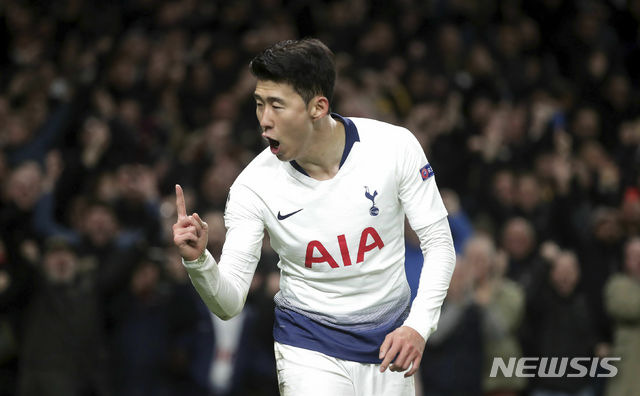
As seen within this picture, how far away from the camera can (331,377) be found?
4.11 metres

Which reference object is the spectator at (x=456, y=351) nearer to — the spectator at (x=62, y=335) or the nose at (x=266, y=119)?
the spectator at (x=62, y=335)

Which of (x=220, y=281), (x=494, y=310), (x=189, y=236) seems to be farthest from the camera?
(x=494, y=310)

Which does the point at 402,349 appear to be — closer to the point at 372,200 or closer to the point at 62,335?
the point at 372,200

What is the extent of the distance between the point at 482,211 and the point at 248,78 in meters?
2.66

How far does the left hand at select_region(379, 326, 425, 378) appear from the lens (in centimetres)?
376

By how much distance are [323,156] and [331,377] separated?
0.90 metres

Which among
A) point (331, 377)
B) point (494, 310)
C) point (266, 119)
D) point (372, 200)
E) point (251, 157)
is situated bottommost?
point (494, 310)

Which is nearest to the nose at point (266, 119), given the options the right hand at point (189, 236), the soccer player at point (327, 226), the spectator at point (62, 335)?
the soccer player at point (327, 226)

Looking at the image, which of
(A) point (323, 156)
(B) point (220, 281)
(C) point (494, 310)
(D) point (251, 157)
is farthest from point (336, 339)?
(D) point (251, 157)

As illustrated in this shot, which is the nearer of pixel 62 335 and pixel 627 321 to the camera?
pixel 62 335

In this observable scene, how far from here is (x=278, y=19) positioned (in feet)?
37.9

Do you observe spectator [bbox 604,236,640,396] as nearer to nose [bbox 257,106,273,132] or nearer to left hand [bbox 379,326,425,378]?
left hand [bbox 379,326,425,378]

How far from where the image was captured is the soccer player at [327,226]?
407 cm

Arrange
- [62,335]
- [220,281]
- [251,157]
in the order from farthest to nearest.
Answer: [251,157]
[62,335]
[220,281]
